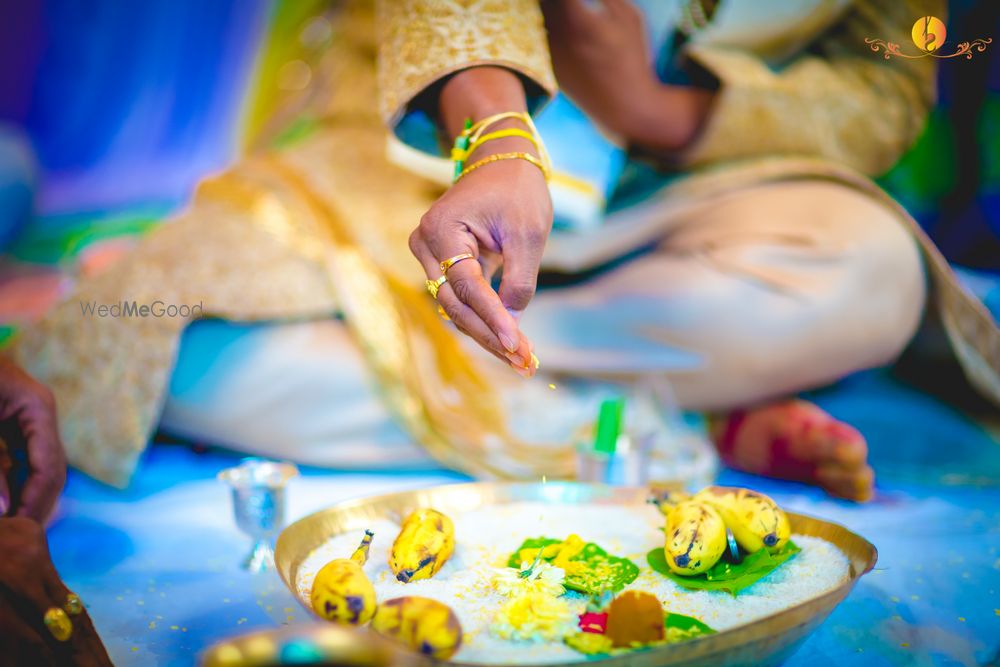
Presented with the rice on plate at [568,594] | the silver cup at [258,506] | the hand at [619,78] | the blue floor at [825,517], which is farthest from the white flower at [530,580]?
the hand at [619,78]

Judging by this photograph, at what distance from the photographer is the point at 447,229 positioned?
713 millimetres

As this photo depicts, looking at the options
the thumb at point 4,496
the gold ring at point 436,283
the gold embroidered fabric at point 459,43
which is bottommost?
the thumb at point 4,496

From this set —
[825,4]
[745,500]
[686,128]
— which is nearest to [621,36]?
[686,128]

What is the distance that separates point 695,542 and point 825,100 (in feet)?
3.19

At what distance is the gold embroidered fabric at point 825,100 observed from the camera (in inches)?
52.9

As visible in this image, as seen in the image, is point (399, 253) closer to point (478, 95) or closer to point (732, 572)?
point (478, 95)

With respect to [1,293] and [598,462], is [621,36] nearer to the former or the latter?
[598,462]

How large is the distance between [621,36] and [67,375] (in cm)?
97

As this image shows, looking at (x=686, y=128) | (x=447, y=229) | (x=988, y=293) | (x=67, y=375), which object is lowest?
(x=67, y=375)

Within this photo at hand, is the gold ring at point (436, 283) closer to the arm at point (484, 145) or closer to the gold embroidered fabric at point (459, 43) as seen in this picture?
the arm at point (484, 145)

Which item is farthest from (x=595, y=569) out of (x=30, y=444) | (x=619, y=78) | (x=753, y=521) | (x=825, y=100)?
(x=825, y=100)

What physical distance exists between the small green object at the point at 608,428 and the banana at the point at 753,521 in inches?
17.2

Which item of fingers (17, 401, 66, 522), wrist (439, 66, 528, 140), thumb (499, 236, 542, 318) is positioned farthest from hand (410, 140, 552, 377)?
fingers (17, 401, 66, 522)

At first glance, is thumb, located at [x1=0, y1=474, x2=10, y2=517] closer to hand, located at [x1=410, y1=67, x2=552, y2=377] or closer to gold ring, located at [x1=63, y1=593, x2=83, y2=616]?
gold ring, located at [x1=63, y1=593, x2=83, y2=616]
